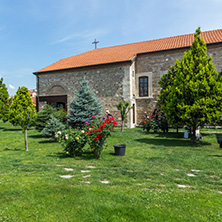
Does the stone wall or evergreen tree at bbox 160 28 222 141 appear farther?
the stone wall

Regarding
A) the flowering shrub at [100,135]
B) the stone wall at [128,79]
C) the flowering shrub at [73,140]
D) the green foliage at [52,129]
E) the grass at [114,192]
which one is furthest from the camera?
the stone wall at [128,79]

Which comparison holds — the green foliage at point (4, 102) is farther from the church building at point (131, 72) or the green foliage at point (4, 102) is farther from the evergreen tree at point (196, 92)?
the evergreen tree at point (196, 92)

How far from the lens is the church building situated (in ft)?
60.3

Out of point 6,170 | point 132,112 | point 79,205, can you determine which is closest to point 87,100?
point 132,112

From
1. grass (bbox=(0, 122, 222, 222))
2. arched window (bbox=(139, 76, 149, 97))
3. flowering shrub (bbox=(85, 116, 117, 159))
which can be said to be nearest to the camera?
grass (bbox=(0, 122, 222, 222))

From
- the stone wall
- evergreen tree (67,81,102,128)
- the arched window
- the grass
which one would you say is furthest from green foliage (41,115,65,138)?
the arched window

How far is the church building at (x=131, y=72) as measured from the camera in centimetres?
1838

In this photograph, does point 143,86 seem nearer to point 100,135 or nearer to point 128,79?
point 128,79

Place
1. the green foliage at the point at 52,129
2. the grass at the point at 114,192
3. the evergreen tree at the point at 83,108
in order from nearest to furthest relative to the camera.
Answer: the grass at the point at 114,192 < the green foliage at the point at 52,129 < the evergreen tree at the point at 83,108

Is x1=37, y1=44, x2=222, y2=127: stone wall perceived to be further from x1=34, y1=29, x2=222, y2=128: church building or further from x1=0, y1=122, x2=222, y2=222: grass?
x1=0, y1=122, x2=222, y2=222: grass

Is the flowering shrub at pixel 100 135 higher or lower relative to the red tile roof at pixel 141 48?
lower

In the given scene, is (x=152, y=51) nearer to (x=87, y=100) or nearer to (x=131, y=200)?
(x=87, y=100)

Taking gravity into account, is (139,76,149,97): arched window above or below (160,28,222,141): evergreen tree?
above

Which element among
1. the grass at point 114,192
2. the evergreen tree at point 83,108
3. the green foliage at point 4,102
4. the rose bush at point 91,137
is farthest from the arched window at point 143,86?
the green foliage at point 4,102
